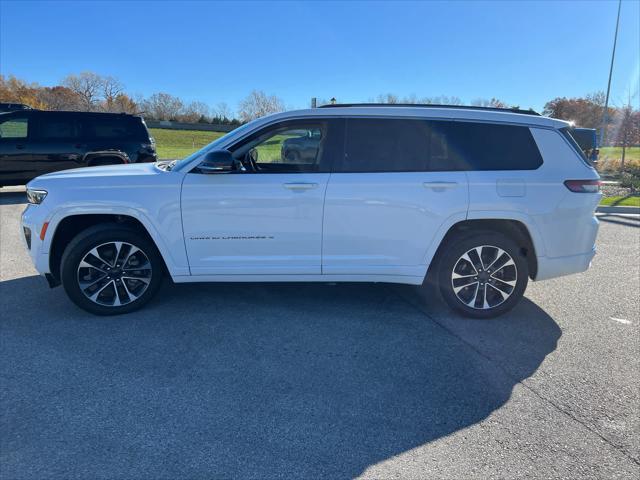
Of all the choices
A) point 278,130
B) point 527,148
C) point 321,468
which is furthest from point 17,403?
point 527,148

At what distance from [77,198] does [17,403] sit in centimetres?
179

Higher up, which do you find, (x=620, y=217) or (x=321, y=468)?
(x=620, y=217)

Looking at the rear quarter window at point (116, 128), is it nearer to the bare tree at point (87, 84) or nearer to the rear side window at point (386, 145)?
the rear side window at point (386, 145)

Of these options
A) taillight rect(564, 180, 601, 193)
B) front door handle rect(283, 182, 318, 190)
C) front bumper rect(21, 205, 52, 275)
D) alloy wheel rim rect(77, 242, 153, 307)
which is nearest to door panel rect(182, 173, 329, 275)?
front door handle rect(283, 182, 318, 190)

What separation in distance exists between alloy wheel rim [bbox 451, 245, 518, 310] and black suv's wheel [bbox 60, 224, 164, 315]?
288cm

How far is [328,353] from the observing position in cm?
339

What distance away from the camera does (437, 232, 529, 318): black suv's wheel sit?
3936 mm

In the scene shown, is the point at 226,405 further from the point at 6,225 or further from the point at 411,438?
Result: the point at 6,225

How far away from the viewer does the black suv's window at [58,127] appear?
9836 mm

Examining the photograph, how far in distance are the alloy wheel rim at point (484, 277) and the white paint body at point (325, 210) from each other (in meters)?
0.30

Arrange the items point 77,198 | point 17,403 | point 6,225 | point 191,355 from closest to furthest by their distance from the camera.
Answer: point 17,403 → point 191,355 → point 77,198 → point 6,225

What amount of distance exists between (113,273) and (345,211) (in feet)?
7.33

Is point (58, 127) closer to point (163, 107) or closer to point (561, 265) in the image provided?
point (561, 265)

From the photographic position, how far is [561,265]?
401 cm
